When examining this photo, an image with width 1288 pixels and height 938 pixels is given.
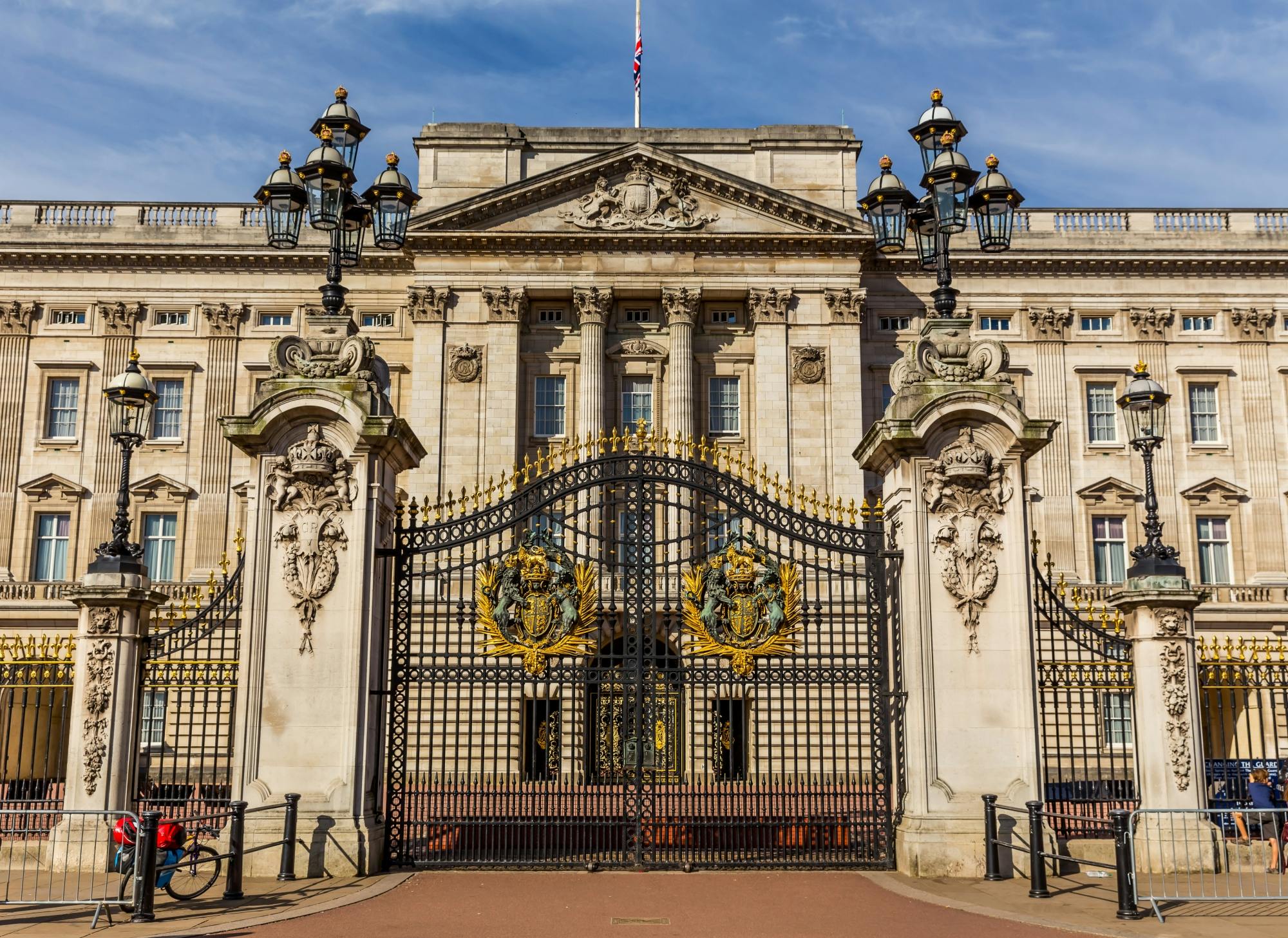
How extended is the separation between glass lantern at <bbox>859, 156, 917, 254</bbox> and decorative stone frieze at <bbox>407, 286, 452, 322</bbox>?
28.9 m

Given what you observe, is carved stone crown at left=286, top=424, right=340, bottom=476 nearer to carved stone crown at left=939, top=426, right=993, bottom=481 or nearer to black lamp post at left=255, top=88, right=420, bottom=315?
black lamp post at left=255, top=88, right=420, bottom=315

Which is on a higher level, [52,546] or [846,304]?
[846,304]

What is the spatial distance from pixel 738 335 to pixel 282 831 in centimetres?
3319

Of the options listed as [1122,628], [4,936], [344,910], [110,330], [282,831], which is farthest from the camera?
[110,330]

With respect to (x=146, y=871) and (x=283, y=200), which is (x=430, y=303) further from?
(x=146, y=871)

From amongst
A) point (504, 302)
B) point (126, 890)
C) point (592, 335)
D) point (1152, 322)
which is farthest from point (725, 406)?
point (126, 890)

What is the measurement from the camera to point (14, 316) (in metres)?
45.6

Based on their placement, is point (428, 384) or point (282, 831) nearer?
point (282, 831)

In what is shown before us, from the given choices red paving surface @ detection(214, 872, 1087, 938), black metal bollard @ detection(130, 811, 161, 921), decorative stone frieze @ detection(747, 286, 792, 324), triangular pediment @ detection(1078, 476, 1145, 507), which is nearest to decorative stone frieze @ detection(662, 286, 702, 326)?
decorative stone frieze @ detection(747, 286, 792, 324)

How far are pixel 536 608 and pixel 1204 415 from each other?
125ft

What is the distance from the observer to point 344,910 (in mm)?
11953

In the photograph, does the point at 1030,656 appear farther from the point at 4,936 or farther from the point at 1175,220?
the point at 1175,220

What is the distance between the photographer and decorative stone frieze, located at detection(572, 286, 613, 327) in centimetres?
4359

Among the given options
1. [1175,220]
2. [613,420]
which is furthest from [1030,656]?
[1175,220]
